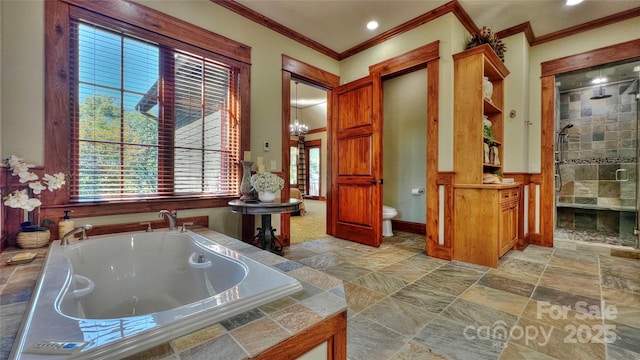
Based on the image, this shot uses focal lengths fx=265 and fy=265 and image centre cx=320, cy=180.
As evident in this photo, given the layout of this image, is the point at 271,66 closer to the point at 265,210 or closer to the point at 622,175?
the point at 265,210

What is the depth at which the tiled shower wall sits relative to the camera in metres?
4.21

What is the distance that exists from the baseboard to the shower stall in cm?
200

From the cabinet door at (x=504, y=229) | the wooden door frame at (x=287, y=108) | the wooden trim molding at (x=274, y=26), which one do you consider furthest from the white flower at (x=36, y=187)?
the cabinet door at (x=504, y=229)

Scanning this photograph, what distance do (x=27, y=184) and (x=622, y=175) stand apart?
7.32 m

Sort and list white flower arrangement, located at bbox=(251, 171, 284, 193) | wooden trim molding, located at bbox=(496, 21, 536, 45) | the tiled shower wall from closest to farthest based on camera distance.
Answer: white flower arrangement, located at bbox=(251, 171, 284, 193)
wooden trim molding, located at bbox=(496, 21, 536, 45)
the tiled shower wall

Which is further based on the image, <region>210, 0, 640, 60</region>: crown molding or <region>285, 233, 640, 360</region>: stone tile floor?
<region>210, 0, 640, 60</region>: crown molding

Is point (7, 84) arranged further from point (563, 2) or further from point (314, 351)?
point (563, 2)

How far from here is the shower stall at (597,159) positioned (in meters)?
4.15

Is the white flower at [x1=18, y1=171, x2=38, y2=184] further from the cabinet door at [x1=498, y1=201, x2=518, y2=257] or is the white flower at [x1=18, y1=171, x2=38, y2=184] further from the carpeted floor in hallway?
the cabinet door at [x1=498, y1=201, x2=518, y2=257]

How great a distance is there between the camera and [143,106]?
2.27m

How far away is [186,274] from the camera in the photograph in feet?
5.73

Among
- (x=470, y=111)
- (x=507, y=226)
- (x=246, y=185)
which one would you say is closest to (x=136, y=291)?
(x=246, y=185)

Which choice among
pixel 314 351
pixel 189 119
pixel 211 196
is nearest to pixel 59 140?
pixel 189 119

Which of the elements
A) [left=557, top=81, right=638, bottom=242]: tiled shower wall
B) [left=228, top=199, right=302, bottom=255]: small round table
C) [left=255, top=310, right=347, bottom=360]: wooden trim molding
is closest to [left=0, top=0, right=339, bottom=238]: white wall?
[left=228, top=199, right=302, bottom=255]: small round table
